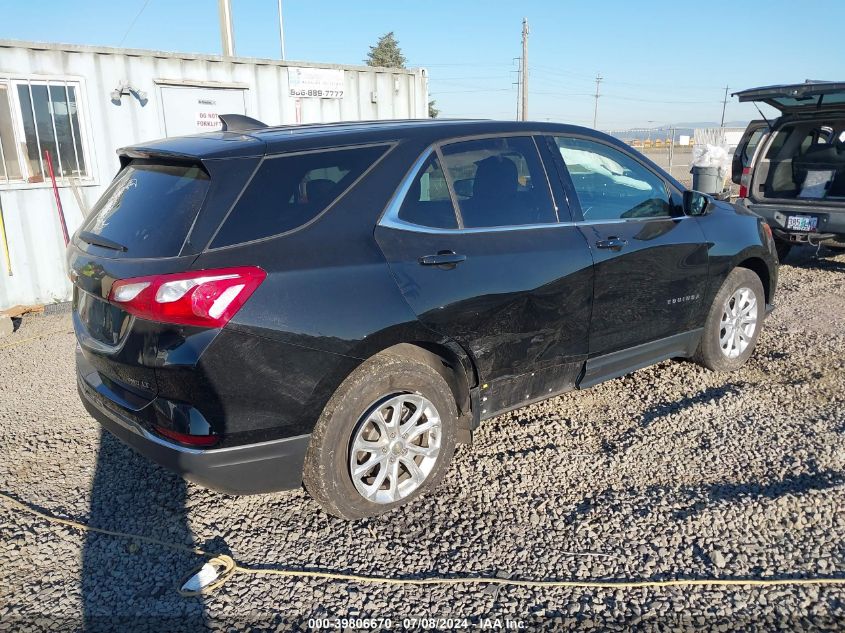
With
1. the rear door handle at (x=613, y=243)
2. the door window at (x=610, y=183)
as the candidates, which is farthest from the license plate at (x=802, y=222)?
the rear door handle at (x=613, y=243)

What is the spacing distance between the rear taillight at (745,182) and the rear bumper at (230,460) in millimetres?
7655

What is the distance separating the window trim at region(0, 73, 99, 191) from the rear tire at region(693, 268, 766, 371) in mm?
6906

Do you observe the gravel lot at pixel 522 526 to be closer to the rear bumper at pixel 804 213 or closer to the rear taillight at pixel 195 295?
the rear taillight at pixel 195 295

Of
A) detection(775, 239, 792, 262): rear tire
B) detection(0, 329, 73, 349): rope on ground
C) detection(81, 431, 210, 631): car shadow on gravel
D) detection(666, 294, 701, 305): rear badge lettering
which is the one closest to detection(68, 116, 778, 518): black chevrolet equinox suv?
detection(666, 294, 701, 305): rear badge lettering

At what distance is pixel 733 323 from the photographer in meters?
4.94

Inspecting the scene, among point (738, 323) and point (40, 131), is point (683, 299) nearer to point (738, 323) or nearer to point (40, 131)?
point (738, 323)

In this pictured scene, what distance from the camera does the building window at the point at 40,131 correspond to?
7254mm

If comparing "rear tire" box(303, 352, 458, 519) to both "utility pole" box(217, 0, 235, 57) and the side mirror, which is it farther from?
"utility pole" box(217, 0, 235, 57)

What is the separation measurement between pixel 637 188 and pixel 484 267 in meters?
1.58

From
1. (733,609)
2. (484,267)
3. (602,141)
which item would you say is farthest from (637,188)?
(733,609)

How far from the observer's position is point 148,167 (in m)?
3.22

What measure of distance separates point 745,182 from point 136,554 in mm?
8301

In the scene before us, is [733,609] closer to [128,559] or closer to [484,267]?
[484,267]

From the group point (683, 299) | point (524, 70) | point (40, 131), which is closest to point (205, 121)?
point (40, 131)
